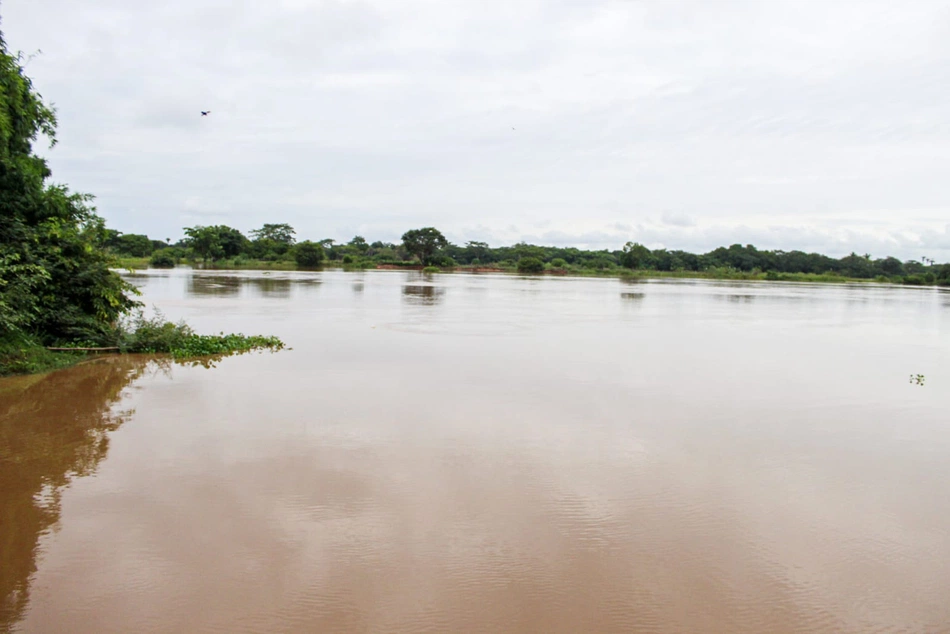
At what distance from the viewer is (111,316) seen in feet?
41.4

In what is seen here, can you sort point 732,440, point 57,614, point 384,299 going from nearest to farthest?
1. point 57,614
2. point 732,440
3. point 384,299

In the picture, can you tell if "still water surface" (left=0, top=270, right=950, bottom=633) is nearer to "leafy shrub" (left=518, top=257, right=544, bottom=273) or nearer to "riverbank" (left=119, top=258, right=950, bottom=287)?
"riverbank" (left=119, top=258, right=950, bottom=287)

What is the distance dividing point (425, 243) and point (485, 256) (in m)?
21.0

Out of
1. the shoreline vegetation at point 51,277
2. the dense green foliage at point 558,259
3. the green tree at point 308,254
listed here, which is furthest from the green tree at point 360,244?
the shoreline vegetation at point 51,277

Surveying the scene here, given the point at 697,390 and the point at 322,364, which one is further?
the point at 322,364

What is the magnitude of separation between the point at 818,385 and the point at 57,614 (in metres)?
10.9

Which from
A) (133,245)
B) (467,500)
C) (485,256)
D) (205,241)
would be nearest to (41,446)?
(467,500)

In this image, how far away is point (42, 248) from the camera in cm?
1123

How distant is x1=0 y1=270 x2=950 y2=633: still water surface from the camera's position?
12.8 feet

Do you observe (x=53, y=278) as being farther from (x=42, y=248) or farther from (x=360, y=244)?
(x=360, y=244)

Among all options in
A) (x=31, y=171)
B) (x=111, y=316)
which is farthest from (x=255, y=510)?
(x=31, y=171)

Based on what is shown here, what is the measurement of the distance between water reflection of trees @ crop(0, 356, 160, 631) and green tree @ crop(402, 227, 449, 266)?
74.2 m

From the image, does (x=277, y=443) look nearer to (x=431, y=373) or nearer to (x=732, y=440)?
(x=431, y=373)

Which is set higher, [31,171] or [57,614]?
[31,171]
